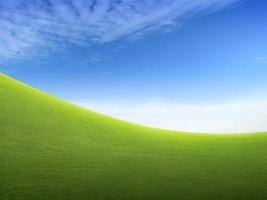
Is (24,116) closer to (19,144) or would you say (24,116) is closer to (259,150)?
(19,144)

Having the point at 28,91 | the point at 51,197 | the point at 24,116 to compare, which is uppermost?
the point at 28,91

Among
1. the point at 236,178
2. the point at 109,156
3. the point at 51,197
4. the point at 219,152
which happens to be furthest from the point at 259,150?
the point at 51,197

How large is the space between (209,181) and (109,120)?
7263 mm

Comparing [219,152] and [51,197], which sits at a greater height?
[219,152]

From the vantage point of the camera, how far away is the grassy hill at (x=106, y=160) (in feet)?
23.9

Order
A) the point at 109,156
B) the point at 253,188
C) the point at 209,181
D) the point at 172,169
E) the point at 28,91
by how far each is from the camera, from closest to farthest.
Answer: the point at 253,188
the point at 209,181
the point at 172,169
the point at 109,156
the point at 28,91

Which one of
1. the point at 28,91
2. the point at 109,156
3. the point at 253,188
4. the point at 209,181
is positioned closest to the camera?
the point at 253,188

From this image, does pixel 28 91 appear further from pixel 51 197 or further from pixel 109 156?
pixel 51 197

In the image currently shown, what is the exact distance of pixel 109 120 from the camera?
14.8 m

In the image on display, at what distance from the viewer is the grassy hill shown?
727 centimetres

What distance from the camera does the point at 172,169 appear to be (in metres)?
9.00

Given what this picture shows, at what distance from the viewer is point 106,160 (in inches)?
367

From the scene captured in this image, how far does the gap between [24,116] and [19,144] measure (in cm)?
245

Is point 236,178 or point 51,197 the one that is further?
point 236,178
